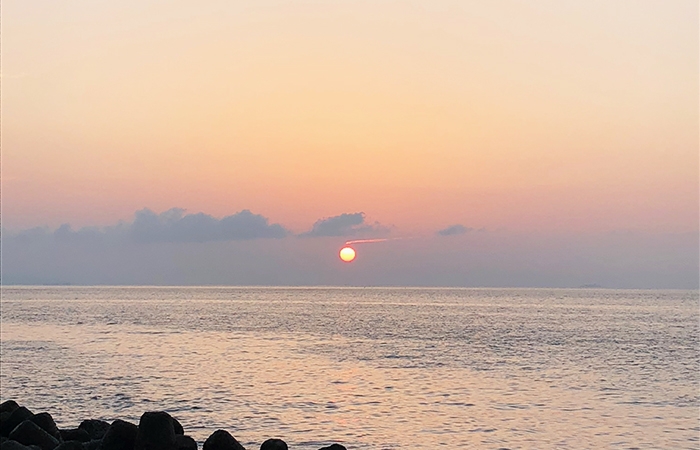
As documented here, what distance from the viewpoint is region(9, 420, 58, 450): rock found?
1510 cm

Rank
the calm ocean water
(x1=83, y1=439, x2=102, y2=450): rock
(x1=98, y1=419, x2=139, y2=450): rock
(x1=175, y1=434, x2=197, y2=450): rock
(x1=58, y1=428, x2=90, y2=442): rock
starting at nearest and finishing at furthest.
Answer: (x1=175, y1=434, x2=197, y2=450): rock, (x1=98, y1=419, x2=139, y2=450): rock, (x1=83, y1=439, x2=102, y2=450): rock, (x1=58, y1=428, x2=90, y2=442): rock, the calm ocean water

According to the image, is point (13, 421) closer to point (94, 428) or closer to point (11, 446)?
point (94, 428)

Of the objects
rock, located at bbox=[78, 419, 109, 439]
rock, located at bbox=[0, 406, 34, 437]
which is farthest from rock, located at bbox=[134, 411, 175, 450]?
rock, located at bbox=[0, 406, 34, 437]

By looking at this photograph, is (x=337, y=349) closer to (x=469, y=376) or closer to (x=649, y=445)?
(x=469, y=376)

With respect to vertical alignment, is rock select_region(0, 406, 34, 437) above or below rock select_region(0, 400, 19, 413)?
below

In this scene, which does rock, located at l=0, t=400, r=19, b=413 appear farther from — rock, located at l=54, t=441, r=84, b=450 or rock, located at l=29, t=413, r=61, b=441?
rock, located at l=54, t=441, r=84, b=450

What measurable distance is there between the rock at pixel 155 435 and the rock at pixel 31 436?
89.0 inches

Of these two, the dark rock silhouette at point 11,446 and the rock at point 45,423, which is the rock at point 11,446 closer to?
the dark rock silhouette at point 11,446

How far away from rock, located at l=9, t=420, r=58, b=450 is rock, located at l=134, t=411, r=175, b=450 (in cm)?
226

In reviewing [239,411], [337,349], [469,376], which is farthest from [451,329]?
[239,411]

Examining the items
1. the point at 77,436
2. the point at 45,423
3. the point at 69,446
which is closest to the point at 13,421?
the point at 45,423

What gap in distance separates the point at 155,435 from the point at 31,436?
2.93m

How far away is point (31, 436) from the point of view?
595 inches

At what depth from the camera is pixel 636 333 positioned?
6638cm
